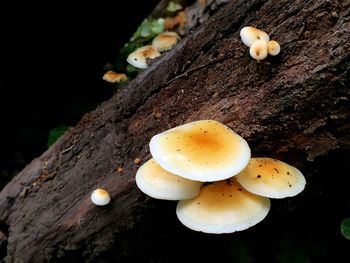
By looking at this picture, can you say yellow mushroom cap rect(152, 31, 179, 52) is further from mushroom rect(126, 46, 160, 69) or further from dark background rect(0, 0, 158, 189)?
mushroom rect(126, 46, 160, 69)

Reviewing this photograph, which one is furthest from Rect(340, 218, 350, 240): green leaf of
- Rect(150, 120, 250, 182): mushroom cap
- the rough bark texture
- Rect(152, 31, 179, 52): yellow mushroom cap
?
Rect(152, 31, 179, 52): yellow mushroom cap

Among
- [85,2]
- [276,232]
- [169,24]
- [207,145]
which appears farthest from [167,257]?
[169,24]

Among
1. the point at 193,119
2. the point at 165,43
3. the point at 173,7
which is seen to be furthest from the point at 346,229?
the point at 173,7

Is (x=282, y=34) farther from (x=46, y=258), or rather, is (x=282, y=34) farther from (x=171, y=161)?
(x=46, y=258)

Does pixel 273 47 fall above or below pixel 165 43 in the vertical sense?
above

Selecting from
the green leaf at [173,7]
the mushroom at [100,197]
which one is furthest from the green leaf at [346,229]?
the green leaf at [173,7]

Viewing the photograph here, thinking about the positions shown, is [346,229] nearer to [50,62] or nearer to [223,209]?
→ [223,209]
